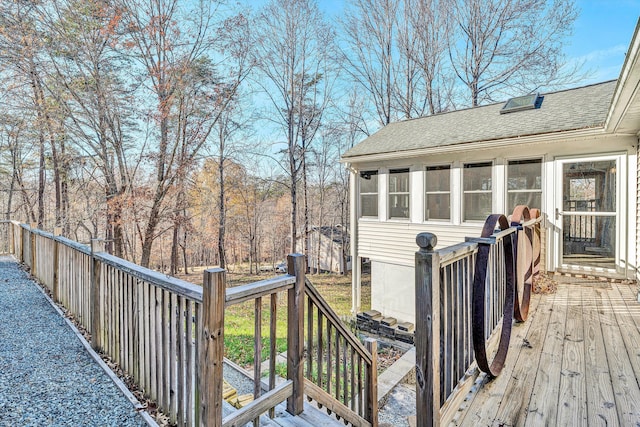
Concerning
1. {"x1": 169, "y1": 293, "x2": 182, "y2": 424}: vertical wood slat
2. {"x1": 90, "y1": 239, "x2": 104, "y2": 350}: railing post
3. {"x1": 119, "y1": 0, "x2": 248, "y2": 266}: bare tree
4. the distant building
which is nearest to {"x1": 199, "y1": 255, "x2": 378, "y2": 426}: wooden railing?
{"x1": 169, "y1": 293, "x2": 182, "y2": 424}: vertical wood slat

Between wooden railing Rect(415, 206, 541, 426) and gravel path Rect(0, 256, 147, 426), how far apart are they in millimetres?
2037

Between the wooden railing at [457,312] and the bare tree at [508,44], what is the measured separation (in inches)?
563

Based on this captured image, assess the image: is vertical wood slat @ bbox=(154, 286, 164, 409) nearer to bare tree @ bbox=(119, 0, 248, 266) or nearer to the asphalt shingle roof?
the asphalt shingle roof

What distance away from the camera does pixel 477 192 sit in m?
7.14

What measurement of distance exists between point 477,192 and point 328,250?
16573 mm

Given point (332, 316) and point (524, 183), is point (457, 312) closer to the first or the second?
point (332, 316)

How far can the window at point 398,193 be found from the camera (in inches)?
325

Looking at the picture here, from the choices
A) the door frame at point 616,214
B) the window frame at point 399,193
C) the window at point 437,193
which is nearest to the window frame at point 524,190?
the door frame at point 616,214

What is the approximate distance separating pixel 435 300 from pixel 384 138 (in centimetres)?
827

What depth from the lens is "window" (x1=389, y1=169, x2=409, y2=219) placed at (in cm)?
827

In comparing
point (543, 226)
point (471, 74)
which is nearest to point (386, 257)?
point (543, 226)

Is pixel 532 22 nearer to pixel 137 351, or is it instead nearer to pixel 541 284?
pixel 541 284

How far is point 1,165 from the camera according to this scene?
14.9 meters

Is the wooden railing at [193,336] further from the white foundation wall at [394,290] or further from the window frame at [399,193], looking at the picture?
the window frame at [399,193]
